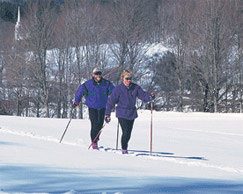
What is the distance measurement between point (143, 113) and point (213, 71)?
12.9m

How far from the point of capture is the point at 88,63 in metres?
33.6

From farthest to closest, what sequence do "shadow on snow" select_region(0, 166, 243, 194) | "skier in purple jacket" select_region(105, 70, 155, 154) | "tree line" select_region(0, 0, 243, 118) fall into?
1. "tree line" select_region(0, 0, 243, 118)
2. "skier in purple jacket" select_region(105, 70, 155, 154)
3. "shadow on snow" select_region(0, 166, 243, 194)

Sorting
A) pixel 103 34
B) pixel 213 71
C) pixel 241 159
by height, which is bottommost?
pixel 241 159

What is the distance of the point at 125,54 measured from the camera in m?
33.8

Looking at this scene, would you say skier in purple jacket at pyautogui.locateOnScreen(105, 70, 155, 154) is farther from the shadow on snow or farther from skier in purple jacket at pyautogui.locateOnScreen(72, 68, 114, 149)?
the shadow on snow

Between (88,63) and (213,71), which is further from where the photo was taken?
(88,63)

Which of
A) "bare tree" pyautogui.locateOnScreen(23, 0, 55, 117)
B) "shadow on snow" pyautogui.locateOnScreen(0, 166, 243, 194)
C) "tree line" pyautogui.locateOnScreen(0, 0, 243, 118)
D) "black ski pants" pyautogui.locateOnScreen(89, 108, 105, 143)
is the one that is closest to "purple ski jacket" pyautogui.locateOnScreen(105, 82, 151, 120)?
"black ski pants" pyautogui.locateOnScreen(89, 108, 105, 143)

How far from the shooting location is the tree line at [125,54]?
31.3 m

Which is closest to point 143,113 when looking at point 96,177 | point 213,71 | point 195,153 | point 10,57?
point 195,153

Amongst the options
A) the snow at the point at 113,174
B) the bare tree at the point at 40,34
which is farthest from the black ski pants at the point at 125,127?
the bare tree at the point at 40,34

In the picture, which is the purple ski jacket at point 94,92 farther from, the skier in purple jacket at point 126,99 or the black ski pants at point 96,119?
the skier in purple jacket at point 126,99

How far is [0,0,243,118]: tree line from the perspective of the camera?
3128 cm

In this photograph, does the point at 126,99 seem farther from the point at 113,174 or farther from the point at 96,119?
the point at 113,174

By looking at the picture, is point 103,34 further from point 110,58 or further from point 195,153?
point 195,153
